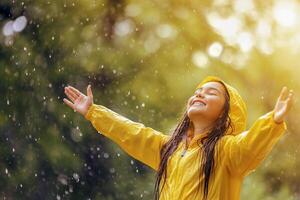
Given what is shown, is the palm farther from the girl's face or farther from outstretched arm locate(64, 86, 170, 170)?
the girl's face

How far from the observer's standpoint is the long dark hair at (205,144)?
264cm

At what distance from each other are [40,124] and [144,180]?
4.02 feet

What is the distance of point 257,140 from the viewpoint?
244 cm

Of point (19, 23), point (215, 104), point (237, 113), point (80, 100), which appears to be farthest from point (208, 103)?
point (19, 23)

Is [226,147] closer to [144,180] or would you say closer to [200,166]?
[200,166]

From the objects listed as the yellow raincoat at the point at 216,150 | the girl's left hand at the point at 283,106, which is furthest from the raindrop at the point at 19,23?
the girl's left hand at the point at 283,106

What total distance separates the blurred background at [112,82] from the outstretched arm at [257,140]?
390 centimetres

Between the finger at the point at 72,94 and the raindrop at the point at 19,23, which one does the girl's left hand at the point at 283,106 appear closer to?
the finger at the point at 72,94

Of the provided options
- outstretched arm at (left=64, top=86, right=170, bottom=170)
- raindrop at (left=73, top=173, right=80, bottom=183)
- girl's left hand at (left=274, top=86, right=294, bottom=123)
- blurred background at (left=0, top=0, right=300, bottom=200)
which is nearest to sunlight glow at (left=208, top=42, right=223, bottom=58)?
blurred background at (left=0, top=0, right=300, bottom=200)

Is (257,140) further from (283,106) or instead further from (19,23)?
(19,23)

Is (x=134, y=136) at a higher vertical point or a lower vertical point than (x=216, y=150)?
lower

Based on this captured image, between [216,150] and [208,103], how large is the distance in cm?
22

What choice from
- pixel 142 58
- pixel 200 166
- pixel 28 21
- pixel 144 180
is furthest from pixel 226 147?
pixel 28 21

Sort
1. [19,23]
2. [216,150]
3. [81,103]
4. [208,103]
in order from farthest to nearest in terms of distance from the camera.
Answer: [19,23] < [81,103] < [208,103] < [216,150]
